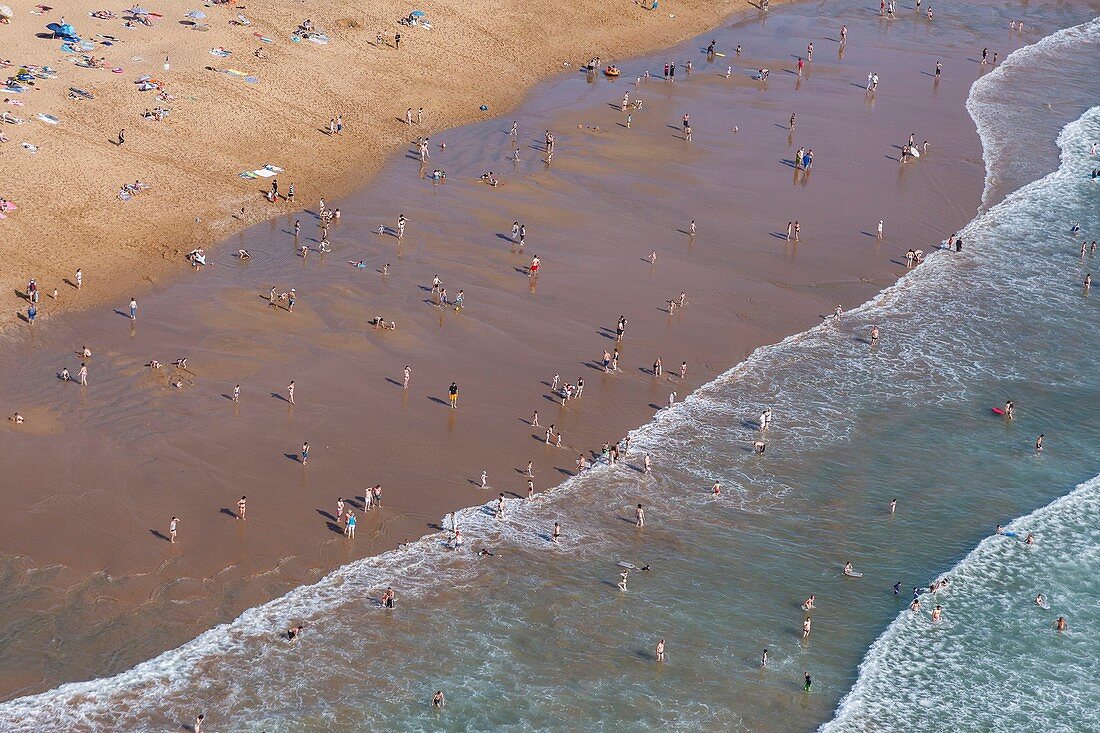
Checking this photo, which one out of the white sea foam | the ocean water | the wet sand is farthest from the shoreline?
the white sea foam

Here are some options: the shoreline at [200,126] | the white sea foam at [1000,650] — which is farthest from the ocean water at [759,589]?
the shoreline at [200,126]

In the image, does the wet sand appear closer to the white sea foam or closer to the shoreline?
the shoreline

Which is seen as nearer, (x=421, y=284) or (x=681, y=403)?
(x=681, y=403)

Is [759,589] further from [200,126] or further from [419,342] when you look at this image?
[200,126]

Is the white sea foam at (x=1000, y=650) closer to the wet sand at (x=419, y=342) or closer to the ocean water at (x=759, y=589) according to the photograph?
the ocean water at (x=759, y=589)

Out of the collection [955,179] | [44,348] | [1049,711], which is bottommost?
[1049,711]

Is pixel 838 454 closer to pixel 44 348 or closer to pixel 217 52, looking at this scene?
pixel 44 348

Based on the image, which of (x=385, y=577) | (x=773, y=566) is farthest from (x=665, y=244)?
(x=385, y=577)
